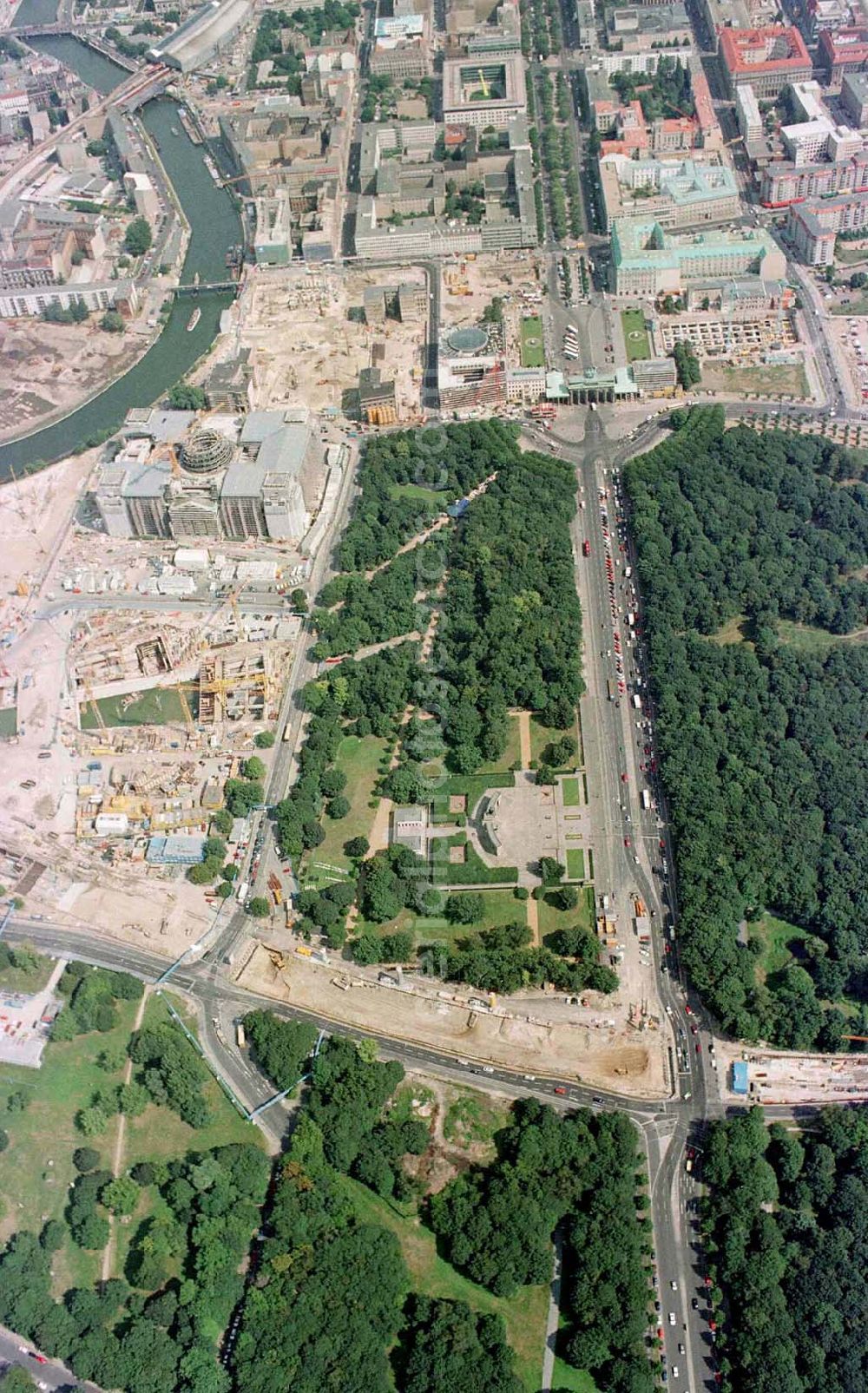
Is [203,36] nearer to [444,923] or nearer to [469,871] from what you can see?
[469,871]

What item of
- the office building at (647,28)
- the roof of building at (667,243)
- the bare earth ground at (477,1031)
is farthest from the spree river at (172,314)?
the bare earth ground at (477,1031)

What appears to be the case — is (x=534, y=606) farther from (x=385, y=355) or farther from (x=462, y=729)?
(x=385, y=355)

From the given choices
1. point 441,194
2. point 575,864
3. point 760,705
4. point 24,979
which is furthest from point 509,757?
point 441,194

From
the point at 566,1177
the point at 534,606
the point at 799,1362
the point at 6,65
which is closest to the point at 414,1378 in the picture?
the point at 566,1177

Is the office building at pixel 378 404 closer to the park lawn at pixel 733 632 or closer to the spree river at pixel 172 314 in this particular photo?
the spree river at pixel 172 314

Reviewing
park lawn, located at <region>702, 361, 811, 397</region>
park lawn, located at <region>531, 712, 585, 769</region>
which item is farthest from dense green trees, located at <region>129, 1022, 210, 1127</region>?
park lawn, located at <region>702, 361, 811, 397</region>

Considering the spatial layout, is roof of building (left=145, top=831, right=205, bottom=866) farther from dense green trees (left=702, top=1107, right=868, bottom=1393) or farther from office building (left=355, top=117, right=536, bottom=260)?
office building (left=355, top=117, right=536, bottom=260)
